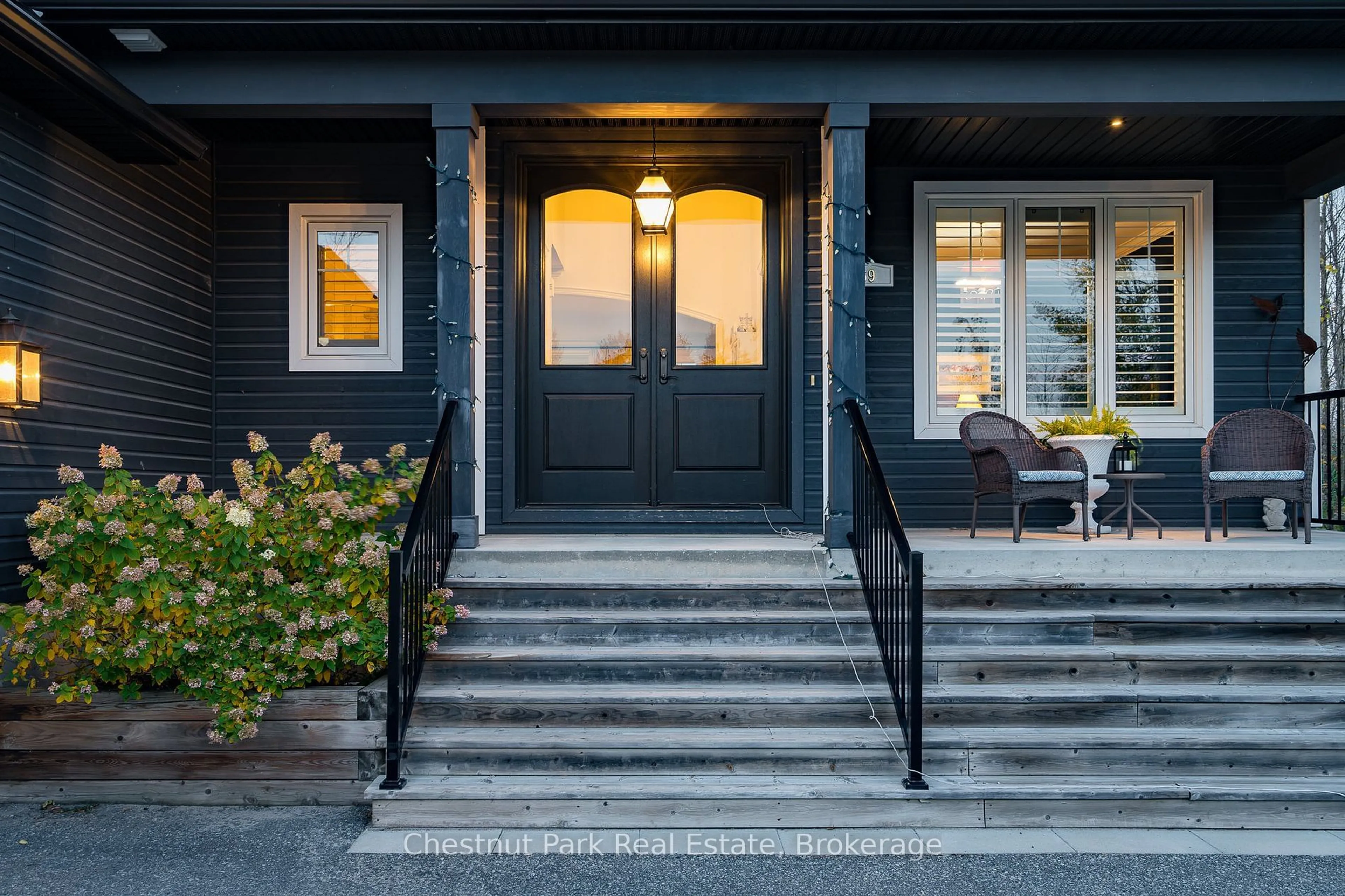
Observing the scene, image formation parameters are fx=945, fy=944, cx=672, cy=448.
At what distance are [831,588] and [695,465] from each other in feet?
5.32

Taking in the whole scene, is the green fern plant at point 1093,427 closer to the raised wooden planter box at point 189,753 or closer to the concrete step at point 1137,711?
the concrete step at point 1137,711

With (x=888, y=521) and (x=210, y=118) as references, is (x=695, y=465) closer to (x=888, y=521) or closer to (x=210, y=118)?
(x=888, y=521)

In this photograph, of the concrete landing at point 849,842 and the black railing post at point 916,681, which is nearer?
the concrete landing at point 849,842

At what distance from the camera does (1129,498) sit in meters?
5.11

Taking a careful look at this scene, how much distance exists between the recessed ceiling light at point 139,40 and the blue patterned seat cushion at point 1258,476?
17.8 ft

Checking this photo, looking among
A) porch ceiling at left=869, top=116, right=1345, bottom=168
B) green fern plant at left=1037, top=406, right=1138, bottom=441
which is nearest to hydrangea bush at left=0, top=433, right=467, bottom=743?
porch ceiling at left=869, top=116, right=1345, bottom=168

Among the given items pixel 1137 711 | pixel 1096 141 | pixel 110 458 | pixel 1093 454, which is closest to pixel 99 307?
pixel 110 458

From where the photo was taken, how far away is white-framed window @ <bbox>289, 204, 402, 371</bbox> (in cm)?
561

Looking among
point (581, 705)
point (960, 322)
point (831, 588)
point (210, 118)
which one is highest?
point (210, 118)

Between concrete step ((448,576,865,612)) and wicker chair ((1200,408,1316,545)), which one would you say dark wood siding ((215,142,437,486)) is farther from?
wicker chair ((1200,408,1316,545))

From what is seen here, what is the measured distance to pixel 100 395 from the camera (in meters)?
4.52

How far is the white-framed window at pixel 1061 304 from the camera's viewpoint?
5.93 m

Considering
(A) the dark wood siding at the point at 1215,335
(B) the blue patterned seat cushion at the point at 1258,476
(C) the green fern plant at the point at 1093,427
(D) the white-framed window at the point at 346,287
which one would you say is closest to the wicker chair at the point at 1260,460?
(B) the blue patterned seat cushion at the point at 1258,476

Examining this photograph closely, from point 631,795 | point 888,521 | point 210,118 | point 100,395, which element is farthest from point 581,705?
point 210,118
